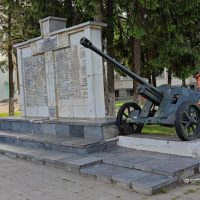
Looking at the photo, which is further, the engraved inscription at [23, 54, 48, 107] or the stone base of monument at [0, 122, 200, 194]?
the engraved inscription at [23, 54, 48, 107]

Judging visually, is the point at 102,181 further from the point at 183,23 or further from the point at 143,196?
the point at 183,23

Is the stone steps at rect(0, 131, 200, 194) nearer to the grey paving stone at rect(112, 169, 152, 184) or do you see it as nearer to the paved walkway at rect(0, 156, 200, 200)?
the grey paving stone at rect(112, 169, 152, 184)

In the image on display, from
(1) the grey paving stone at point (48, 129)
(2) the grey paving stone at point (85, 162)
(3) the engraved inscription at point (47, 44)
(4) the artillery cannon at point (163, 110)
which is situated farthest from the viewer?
(3) the engraved inscription at point (47, 44)

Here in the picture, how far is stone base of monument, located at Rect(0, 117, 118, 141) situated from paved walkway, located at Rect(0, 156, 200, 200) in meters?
1.46

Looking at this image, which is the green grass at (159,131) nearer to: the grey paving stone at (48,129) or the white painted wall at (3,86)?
the grey paving stone at (48,129)

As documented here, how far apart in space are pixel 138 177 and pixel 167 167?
589 mm

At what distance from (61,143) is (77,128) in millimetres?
691

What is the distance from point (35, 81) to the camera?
36.5ft

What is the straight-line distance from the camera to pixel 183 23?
11219 mm

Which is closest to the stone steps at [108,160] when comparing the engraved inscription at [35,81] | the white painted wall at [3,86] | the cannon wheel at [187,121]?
the cannon wheel at [187,121]

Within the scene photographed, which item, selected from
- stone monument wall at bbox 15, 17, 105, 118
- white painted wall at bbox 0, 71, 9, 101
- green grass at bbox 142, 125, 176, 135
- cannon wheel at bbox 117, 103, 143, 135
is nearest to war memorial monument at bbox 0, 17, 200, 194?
stone monument wall at bbox 15, 17, 105, 118

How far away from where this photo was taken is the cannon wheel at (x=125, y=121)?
26.8 feet

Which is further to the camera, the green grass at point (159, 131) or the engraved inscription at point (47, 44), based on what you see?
the engraved inscription at point (47, 44)

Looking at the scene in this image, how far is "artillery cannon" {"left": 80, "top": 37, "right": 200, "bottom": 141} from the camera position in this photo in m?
6.98
